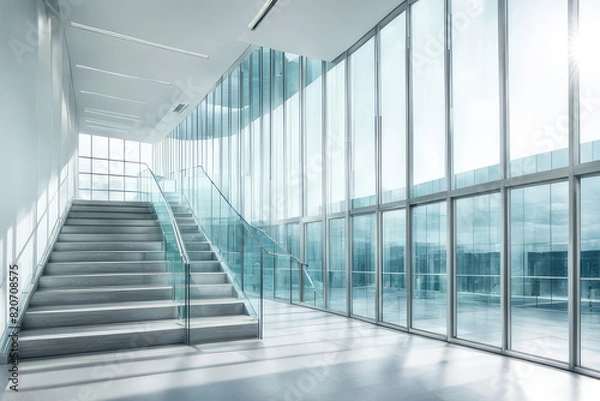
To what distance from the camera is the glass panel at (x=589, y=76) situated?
14.0 ft

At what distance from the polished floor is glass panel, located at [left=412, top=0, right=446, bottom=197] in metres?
2.28

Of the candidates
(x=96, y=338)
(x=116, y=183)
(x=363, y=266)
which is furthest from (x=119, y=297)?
→ (x=116, y=183)

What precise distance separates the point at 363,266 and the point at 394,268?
83cm

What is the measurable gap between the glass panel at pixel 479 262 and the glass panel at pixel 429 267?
1.16 feet

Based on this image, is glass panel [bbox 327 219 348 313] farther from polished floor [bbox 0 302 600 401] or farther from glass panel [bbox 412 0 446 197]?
polished floor [bbox 0 302 600 401]

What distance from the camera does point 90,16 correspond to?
7473 mm

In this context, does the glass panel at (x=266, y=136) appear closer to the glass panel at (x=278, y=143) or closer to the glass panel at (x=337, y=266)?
the glass panel at (x=278, y=143)

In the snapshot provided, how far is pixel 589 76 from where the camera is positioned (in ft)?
14.2

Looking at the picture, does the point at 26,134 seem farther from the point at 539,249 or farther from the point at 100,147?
the point at 100,147

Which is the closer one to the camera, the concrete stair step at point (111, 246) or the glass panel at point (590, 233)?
the glass panel at point (590, 233)

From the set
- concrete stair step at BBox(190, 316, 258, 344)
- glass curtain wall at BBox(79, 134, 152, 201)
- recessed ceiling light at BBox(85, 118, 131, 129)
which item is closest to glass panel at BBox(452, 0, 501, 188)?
concrete stair step at BBox(190, 316, 258, 344)

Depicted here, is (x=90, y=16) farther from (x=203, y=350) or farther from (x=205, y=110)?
(x=205, y=110)

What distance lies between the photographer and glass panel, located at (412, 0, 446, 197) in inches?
238

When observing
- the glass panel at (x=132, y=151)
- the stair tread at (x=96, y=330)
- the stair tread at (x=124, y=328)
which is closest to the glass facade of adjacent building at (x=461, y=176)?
the stair tread at (x=124, y=328)
